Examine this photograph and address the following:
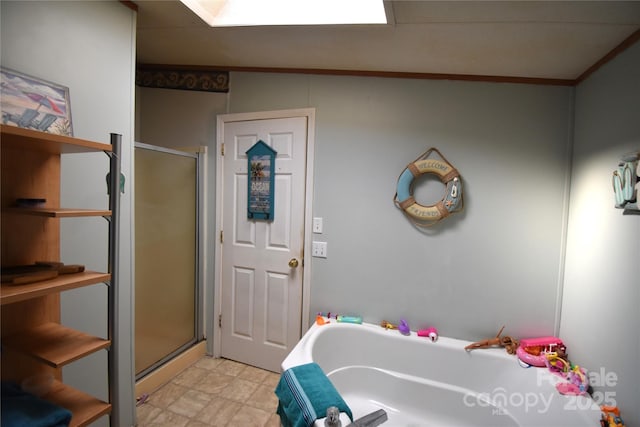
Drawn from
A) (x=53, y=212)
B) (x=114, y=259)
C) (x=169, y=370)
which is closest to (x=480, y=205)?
(x=114, y=259)

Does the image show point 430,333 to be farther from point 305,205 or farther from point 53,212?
point 53,212

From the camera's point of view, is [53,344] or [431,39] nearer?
[53,344]

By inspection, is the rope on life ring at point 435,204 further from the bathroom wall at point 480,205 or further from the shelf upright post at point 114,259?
the shelf upright post at point 114,259

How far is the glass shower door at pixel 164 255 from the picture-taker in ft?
6.45

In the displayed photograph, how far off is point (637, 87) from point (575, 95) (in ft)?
1.69

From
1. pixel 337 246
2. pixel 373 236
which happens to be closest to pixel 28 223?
pixel 337 246

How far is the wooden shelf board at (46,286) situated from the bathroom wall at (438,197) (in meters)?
1.36

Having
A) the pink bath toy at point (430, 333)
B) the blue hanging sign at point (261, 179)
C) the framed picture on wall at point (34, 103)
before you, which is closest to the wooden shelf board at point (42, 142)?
the framed picture on wall at point (34, 103)

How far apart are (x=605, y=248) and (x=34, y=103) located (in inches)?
100

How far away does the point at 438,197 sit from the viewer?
1.88 m

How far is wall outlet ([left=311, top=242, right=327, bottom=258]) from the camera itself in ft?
6.92

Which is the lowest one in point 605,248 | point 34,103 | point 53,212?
point 605,248

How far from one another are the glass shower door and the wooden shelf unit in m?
0.80

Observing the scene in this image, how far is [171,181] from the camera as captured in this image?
→ 2.17 meters
